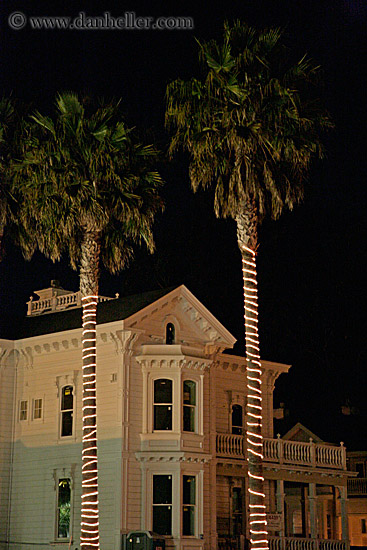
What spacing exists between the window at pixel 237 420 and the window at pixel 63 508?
8.01m

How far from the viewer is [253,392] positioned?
26922 millimetres

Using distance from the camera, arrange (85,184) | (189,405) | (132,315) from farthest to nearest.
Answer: (189,405)
(132,315)
(85,184)

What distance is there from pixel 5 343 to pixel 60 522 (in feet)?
25.5

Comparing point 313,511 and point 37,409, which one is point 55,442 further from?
point 313,511

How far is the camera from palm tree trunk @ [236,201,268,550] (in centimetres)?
2581

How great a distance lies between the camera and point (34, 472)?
38469mm

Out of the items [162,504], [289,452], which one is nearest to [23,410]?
[162,504]

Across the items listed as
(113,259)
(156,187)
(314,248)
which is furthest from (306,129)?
(314,248)

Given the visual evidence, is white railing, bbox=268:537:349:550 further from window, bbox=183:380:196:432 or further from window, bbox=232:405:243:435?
window, bbox=183:380:196:432

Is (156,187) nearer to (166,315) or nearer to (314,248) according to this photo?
(166,315)

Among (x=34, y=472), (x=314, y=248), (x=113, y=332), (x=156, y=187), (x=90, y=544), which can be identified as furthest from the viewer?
(x=314, y=248)

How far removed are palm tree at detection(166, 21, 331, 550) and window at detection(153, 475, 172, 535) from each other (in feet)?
34.3

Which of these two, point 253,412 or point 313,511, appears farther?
point 313,511

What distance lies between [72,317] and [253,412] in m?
14.5
